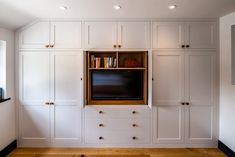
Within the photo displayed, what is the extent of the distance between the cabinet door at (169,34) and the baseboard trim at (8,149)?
3.02m

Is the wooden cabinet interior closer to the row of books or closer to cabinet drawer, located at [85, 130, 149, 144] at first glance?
the row of books

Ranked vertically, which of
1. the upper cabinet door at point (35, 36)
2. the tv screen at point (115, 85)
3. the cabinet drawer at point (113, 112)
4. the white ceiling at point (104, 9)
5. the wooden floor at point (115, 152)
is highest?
the white ceiling at point (104, 9)

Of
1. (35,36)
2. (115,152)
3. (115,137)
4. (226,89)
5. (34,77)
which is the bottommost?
(115,152)

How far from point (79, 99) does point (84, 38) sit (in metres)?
1.06

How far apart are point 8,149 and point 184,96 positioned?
3.09 meters

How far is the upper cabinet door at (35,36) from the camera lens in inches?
134

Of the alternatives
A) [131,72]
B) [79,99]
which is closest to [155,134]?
[131,72]

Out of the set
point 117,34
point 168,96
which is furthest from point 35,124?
point 168,96

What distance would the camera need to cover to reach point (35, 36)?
11.2 feet

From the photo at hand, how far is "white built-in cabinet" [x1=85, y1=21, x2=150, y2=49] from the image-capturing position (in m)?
3.40

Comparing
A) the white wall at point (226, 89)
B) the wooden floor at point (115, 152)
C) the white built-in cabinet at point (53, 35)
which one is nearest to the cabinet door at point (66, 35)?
the white built-in cabinet at point (53, 35)

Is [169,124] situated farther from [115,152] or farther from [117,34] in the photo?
[117,34]

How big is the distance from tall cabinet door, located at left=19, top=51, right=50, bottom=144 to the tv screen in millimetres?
850

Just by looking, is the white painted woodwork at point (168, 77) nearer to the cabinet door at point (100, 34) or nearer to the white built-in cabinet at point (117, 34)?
the white built-in cabinet at point (117, 34)
